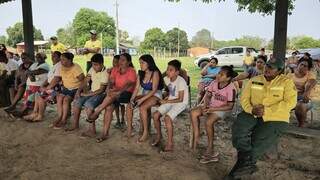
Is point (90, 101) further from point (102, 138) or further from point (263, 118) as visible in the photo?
point (263, 118)

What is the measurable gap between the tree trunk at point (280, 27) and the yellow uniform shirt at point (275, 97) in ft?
6.51

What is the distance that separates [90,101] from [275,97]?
3199 mm

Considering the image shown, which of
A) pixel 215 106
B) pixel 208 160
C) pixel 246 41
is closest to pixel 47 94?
pixel 215 106

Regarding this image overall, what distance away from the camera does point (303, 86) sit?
6969 millimetres

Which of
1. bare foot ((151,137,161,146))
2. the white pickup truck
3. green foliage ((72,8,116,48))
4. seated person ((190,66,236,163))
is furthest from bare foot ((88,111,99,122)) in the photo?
green foliage ((72,8,116,48))

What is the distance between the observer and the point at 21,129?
23.7ft

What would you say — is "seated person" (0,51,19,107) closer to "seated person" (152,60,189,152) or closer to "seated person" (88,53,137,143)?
"seated person" (88,53,137,143)

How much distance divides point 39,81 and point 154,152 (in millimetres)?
3382

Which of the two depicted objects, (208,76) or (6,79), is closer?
(208,76)

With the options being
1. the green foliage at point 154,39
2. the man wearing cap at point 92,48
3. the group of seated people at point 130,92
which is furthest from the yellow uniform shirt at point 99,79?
the green foliage at point 154,39

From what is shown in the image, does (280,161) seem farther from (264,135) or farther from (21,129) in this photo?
(21,129)

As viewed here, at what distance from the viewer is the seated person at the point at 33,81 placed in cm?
791

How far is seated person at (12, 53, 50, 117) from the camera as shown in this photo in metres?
7.91

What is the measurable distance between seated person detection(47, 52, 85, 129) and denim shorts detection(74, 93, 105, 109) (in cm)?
34
